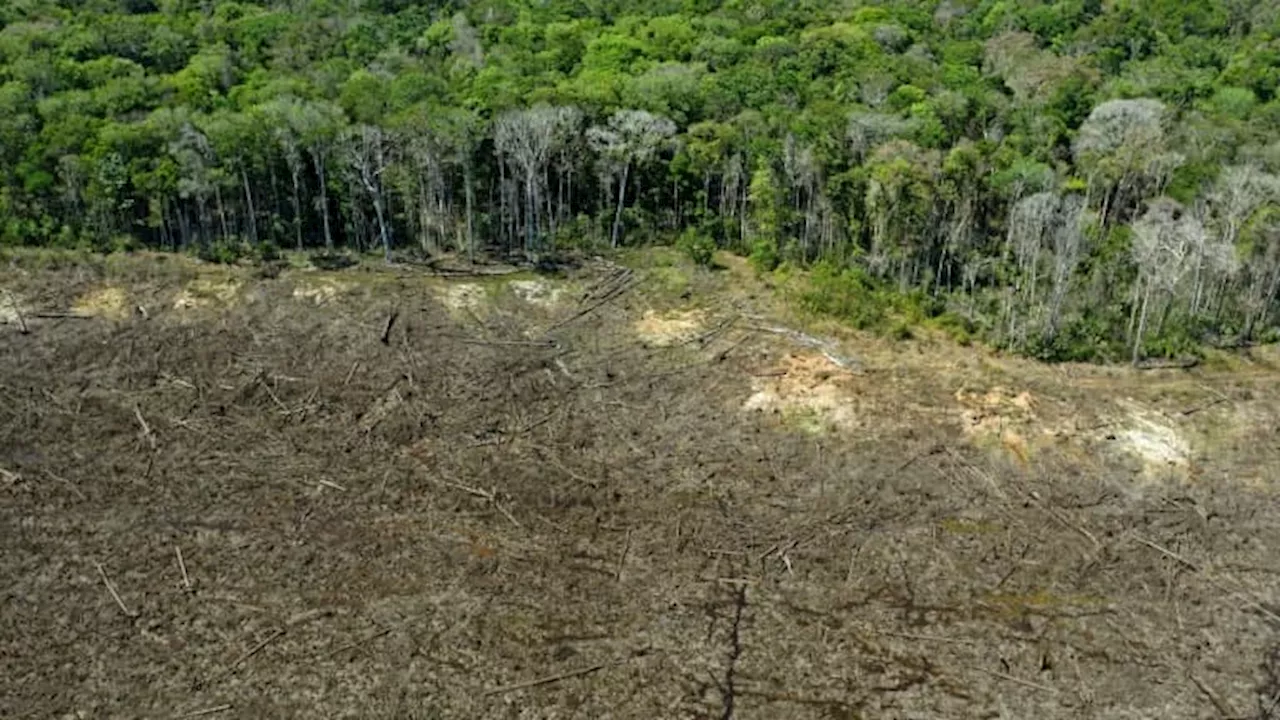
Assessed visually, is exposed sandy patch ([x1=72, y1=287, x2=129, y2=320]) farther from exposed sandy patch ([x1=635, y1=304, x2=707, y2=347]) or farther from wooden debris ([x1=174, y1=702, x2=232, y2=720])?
wooden debris ([x1=174, y1=702, x2=232, y2=720])

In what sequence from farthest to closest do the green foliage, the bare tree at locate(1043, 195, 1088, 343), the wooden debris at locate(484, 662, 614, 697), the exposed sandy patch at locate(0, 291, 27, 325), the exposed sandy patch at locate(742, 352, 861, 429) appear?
1. the green foliage
2. the exposed sandy patch at locate(0, 291, 27, 325)
3. the bare tree at locate(1043, 195, 1088, 343)
4. the exposed sandy patch at locate(742, 352, 861, 429)
5. the wooden debris at locate(484, 662, 614, 697)

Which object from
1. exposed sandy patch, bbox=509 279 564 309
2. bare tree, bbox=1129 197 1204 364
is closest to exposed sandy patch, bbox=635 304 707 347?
exposed sandy patch, bbox=509 279 564 309

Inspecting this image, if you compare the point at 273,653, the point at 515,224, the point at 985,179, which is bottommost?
the point at 273,653

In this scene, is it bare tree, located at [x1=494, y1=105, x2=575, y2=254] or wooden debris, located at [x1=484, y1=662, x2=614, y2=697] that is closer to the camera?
wooden debris, located at [x1=484, y1=662, x2=614, y2=697]

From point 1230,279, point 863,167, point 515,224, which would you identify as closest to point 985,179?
point 863,167

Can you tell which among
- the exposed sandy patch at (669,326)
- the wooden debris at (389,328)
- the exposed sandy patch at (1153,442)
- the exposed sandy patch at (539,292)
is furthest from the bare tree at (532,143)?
the exposed sandy patch at (1153,442)

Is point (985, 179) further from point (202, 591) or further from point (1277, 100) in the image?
point (202, 591)

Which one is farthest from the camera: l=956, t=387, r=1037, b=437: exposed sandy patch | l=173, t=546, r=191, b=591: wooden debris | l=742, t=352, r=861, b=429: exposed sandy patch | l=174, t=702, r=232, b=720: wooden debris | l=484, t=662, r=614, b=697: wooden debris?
l=742, t=352, r=861, b=429: exposed sandy patch

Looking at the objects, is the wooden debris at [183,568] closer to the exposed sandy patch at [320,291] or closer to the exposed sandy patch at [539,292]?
the exposed sandy patch at [320,291]
